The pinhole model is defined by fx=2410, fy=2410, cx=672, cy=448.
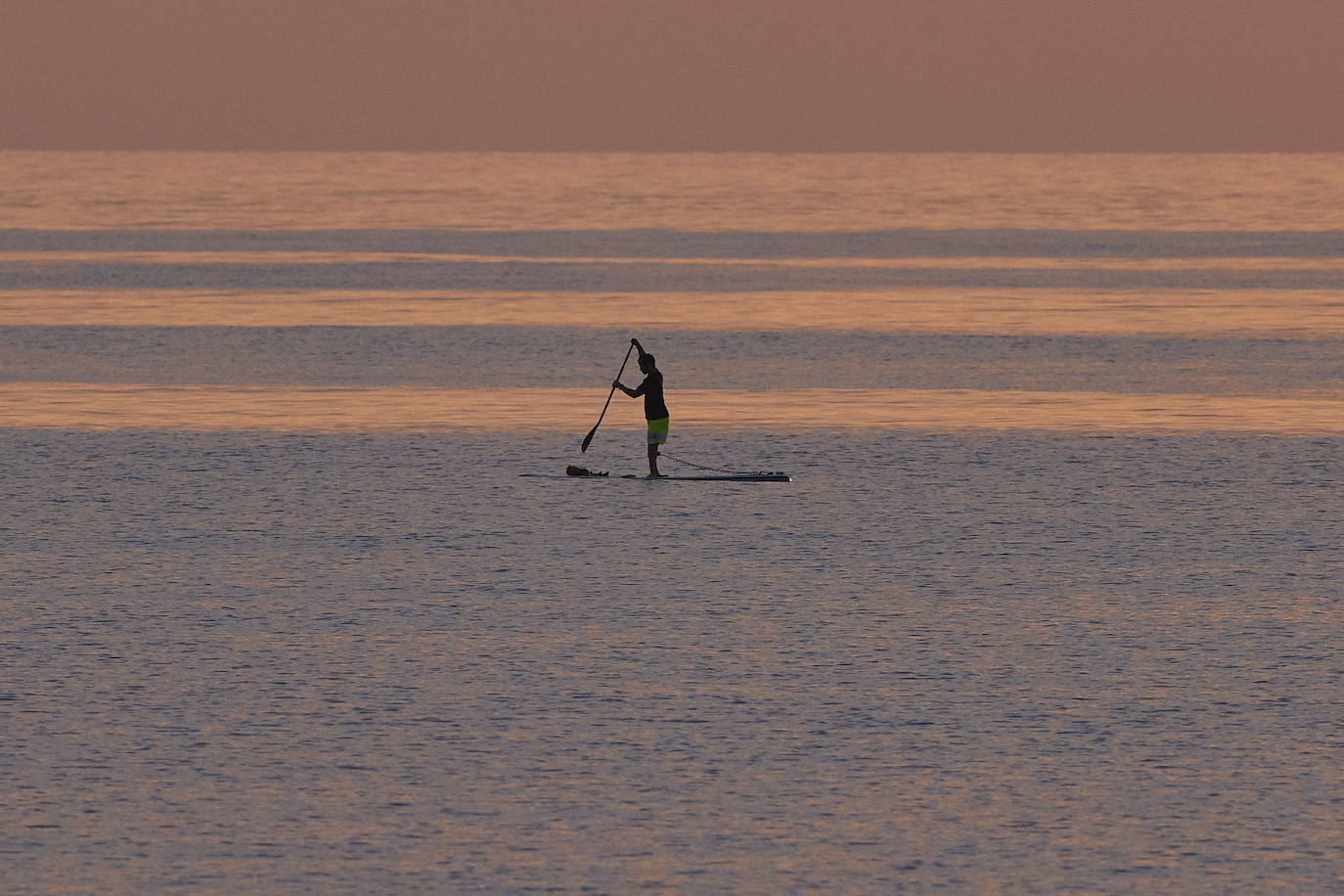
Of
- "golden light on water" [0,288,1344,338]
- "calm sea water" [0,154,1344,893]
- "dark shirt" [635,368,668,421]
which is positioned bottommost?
"calm sea water" [0,154,1344,893]

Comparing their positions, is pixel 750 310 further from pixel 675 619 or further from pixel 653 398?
pixel 675 619

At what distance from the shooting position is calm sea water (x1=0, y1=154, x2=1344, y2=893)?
400 inches

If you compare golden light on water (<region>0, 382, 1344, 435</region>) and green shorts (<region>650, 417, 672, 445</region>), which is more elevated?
golden light on water (<region>0, 382, 1344, 435</region>)

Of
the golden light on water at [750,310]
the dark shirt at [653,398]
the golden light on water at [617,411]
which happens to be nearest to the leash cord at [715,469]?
the dark shirt at [653,398]

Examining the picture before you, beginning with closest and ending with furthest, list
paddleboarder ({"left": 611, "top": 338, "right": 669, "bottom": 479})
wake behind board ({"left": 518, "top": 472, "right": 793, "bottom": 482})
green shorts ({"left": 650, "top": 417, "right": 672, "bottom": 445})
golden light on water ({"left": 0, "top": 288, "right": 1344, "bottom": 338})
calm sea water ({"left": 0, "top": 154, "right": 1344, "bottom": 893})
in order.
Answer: calm sea water ({"left": 0, "top": 154, "right": 1344, "bottom": 893})
wake behind board ({"left": 518, "top": 472, "right": 793, "bottom": 482})
paddleboarder ({"left": 611, "top": 338, "right": 669, "bottom": 479})
green shorts ({"left": 650, "top": 417, "right": 672, "bottom": 445})
golden light on water ({"left": 0, "top": 288, "right": 1344, "bottom": 338})

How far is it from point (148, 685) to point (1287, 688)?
6.17 meters

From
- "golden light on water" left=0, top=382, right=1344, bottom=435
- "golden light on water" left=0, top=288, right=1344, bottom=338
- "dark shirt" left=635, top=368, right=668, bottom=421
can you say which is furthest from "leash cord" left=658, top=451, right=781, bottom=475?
"golden light on water" left=0, top=288, right=1344, bottom=338

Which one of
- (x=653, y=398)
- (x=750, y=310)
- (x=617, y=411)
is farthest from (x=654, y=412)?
(x=750, y=310)

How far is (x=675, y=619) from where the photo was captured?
1517 cm

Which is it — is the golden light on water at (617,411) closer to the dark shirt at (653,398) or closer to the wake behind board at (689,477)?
the wake behind board at (689,477)

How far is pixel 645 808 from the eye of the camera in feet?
34.7

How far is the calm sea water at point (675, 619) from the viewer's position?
10.2 m

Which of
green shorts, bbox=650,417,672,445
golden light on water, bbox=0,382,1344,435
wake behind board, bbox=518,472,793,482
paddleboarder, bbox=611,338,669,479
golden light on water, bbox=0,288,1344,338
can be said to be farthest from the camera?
golden light on water, bbox=0,288,1344,338

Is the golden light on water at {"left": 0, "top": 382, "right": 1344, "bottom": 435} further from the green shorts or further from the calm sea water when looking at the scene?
the green shorts
